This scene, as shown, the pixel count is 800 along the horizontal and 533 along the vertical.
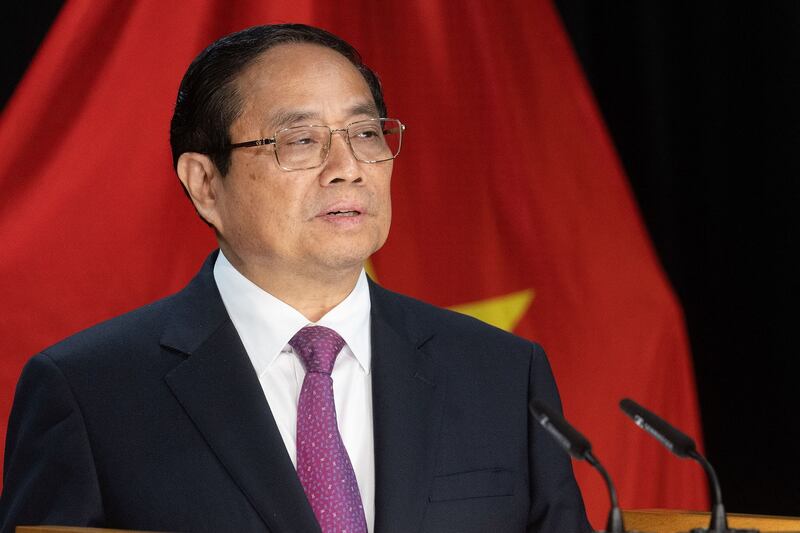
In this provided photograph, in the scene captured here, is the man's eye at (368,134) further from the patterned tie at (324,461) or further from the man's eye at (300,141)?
the patterned tie at (324,461)

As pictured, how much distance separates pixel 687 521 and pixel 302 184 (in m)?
0.86

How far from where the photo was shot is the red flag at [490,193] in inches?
111

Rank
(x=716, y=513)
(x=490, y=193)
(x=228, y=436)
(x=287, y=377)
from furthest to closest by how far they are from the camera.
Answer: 1. (x=490, y=193)
2. (x=287, y=377)
3. (x=228, y=436)
4. (x=716, y=513)

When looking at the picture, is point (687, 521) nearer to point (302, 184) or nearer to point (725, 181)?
point (302, 184)

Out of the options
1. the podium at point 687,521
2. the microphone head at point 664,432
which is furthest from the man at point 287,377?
the microphone head at point 664,432

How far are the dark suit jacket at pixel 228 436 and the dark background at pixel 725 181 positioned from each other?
4.45ft

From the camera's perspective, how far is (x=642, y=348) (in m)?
3.13

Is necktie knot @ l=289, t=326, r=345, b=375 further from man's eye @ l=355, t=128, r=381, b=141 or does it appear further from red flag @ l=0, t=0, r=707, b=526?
red flag @ l=0, t=0, r=707, b=526

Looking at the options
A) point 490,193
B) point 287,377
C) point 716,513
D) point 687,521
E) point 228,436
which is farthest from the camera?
point 490,193

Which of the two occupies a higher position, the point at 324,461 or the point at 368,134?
the point at 368,134

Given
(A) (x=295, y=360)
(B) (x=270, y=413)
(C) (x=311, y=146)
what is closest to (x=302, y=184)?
(C) (x=311, y=146)

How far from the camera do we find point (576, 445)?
4.71 feet

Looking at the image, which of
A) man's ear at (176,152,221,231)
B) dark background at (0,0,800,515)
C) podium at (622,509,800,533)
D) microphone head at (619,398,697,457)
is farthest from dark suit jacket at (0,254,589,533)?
dark background at (0,0,800,515)

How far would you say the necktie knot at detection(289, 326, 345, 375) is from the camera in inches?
79.7
